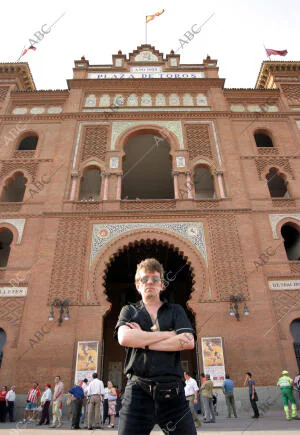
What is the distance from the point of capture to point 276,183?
49.9 ft

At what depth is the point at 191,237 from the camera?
1156 centimetres

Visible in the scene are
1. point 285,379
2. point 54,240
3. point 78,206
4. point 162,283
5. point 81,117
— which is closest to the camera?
point 162,283

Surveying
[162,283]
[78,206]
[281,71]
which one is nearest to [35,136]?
[78,206]

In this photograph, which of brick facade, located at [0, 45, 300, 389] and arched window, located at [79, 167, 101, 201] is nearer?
brick facade, located at [0, 45, 300, 389]

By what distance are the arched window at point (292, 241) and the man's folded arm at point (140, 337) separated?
1220 cm

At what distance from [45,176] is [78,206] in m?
2.15

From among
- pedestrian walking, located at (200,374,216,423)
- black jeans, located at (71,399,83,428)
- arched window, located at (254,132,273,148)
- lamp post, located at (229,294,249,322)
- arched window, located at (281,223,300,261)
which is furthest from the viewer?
arched window, located at (254,132,273,148)

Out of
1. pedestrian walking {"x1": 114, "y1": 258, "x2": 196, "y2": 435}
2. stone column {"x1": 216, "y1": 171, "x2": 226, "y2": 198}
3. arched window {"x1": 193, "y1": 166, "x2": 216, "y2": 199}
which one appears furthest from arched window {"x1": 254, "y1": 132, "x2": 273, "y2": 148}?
pedestrian walking {"x1": 114, "y1": 258, "x2": 196, "y2": 435}

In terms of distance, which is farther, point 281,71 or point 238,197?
point 281,71

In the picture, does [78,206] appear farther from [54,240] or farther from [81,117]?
[81,117]

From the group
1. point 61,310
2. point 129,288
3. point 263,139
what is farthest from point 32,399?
point 263,139

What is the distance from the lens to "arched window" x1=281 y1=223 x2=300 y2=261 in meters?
13.0

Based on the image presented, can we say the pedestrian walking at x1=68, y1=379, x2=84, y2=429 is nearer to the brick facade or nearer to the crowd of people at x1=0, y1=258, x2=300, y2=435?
the brick facade

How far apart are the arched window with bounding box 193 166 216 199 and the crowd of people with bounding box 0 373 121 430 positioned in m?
10.2
